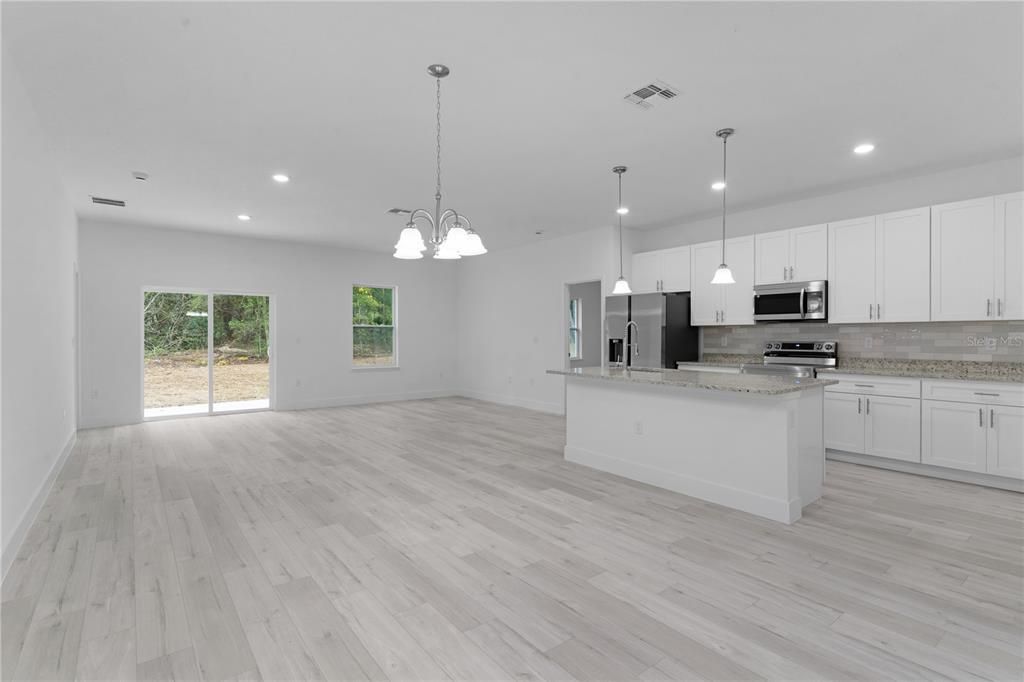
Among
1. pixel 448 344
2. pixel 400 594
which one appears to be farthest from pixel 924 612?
pixel 448 344

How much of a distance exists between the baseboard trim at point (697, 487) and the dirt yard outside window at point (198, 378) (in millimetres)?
5626

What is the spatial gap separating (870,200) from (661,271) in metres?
2.34

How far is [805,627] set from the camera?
2.09 metres

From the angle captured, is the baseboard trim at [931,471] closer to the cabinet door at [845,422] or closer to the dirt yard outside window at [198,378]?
the cabinet door at [845,422]

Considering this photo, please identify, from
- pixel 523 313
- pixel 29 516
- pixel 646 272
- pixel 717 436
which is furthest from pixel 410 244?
pixel 523 313

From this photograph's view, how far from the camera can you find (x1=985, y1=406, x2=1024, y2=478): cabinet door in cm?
384

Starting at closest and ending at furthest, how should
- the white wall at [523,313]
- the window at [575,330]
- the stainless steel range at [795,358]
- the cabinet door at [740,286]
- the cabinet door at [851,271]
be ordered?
the cabinet door at [851,271], the stainless steel range at [795,358], the cabinet door at [740,286], the white wall at [523,313], the window at [575,330]

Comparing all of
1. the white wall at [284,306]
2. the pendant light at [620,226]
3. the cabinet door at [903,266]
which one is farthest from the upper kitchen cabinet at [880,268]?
the white wall at [284,306]

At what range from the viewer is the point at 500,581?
8.16 feet

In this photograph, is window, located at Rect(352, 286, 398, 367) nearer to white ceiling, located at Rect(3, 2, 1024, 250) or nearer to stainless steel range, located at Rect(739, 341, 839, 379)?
white ceiling, located at Rect(3, 2, 1024, 250)

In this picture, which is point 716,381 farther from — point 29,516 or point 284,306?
point 284,306

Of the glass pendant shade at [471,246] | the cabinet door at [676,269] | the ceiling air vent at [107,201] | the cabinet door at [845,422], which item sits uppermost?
the ceiling air vent at [107,201]

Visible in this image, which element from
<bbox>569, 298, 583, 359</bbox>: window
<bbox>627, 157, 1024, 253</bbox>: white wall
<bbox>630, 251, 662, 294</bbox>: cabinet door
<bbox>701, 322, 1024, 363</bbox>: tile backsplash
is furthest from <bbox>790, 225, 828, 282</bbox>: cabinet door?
<bbox>569, 298, 583, 359</bbox>: window

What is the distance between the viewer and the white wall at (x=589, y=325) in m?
9.27
